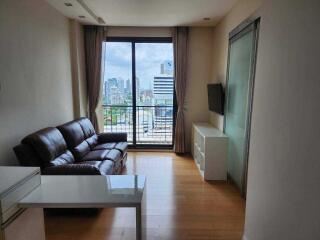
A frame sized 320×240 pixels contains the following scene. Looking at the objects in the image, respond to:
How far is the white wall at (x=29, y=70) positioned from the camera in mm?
2539

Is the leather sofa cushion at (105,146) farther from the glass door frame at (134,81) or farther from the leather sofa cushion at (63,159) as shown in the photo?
the glass door frame at (134,81)

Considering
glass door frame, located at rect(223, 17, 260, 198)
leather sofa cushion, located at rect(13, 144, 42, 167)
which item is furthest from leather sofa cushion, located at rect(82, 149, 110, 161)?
glass door frame, located at rect(223, 17, 260, 198)

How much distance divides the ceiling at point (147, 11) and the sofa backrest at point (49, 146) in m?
2.00

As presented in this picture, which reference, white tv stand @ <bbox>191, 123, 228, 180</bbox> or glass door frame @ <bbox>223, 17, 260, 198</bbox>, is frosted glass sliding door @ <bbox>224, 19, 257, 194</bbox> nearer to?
glass door frame @ <bbox>223, 17, 260, 198</bbox>

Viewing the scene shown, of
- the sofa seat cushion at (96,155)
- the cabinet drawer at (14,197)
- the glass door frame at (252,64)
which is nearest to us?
the cabinet drawer at (14,197)

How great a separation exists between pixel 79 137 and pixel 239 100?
2.58 m

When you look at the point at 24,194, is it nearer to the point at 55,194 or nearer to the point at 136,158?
the point at 55,194

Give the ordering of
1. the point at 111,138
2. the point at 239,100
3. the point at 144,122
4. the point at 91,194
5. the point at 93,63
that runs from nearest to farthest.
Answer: the point at 91,194 < the point at 239,100 < the point at 111,138 < the point at 93,63 < the point at 144,122

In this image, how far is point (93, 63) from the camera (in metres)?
4.95

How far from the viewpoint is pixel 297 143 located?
1247 millimetres

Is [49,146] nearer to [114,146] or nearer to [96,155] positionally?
[96,155]

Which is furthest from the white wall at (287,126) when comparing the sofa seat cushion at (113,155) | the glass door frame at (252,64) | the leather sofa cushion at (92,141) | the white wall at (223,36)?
the leather sofa cushion at (92,141)

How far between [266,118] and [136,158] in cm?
351

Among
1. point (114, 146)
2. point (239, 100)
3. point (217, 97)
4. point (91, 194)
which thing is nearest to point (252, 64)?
point (239, 100)
